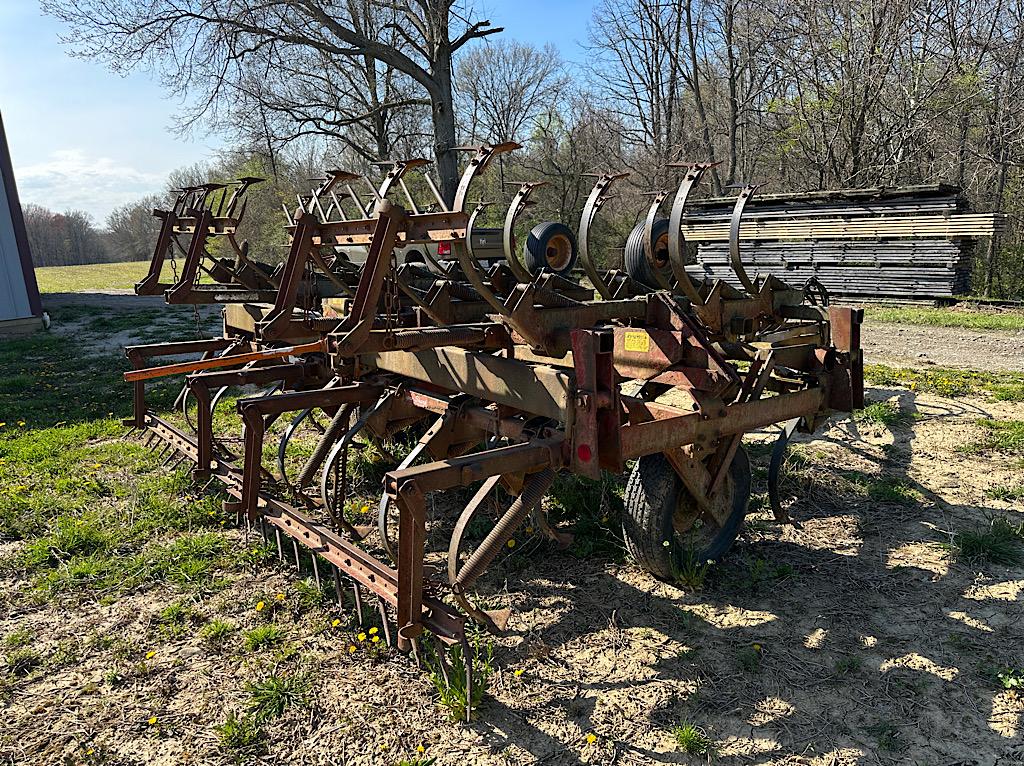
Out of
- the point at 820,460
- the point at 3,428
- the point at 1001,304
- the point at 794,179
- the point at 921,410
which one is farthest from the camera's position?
the point at 794,179

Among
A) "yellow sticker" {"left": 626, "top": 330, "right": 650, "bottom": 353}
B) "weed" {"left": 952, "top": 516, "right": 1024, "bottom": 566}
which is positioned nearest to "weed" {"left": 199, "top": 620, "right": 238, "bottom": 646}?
"yellow sticker" {"left": 626, "top": 330, "right": 650, "bottom": 353}

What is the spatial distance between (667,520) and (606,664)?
0.82 meters

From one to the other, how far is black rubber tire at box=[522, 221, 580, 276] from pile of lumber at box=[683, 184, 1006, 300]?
9565mm

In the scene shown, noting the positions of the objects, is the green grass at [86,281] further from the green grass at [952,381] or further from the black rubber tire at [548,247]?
the green grass at [952,381]

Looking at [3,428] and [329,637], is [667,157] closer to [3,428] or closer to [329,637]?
[3,428]

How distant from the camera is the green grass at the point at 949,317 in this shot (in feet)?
37.3

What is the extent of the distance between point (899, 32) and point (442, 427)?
1754cm

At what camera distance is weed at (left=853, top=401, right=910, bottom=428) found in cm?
609

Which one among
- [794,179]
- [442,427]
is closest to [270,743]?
[442,427]

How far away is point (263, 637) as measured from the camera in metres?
3.36

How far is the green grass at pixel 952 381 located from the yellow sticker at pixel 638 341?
5037 mm

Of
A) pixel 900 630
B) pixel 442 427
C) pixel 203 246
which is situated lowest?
pixel 900 630

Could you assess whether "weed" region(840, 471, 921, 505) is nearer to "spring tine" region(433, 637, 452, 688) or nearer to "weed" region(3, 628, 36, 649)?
"spring tine" region(433, 637, 452, 688)

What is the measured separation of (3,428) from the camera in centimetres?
693
